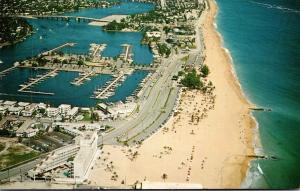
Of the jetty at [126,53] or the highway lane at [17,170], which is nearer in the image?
the highway lane at [17,170]

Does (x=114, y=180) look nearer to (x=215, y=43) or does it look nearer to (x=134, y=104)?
(x=134, y=104)

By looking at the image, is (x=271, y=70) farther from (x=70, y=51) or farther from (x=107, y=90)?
(x=70, y=51)

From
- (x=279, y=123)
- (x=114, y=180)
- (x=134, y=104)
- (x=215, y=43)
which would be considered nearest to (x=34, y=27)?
(x=215, y=43)

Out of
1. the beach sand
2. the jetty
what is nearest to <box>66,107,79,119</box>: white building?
the beach sand

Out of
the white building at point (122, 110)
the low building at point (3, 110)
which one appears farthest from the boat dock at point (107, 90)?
the low building at point (3, 110)

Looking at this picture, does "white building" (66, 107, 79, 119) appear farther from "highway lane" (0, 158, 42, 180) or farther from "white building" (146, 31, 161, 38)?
"white building" (146, 31, 161, 38)

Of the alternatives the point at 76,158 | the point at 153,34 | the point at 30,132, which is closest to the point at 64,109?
the point at 30,132

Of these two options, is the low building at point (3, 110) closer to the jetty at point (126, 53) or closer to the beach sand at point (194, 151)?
the beach sand at point (194, 151)
